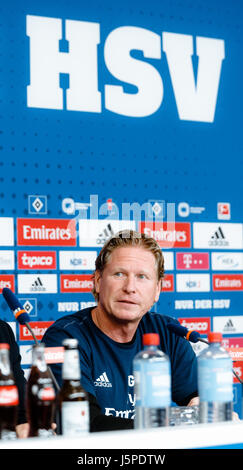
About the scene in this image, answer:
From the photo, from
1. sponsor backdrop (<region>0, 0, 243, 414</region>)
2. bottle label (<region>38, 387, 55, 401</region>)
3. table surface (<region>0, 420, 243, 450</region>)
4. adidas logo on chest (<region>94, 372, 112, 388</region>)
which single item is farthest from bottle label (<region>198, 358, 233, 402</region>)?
sponsor backdrop (<region>0, 0, 243, 414</region>)

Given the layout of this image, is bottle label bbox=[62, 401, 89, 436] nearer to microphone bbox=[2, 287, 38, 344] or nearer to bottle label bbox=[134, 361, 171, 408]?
bottle label bbox=[134, 361, 171, 408]

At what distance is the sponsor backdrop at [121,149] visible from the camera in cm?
300

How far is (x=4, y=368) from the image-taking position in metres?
1.25

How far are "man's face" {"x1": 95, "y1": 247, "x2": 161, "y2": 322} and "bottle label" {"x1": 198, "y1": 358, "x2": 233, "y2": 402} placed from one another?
770 millimetres

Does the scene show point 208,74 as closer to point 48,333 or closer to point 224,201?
point 224,201

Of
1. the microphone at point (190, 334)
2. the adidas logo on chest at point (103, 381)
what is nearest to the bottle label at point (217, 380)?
the microphone at point (190, 334)

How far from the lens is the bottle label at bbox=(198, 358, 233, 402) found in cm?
138

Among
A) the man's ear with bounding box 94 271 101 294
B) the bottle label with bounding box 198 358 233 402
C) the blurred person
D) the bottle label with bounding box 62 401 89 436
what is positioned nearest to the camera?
the bottle label with bounding box 62 401 89 436

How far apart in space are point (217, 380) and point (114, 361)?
804mm

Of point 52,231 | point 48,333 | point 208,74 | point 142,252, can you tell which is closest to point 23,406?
point 48,333

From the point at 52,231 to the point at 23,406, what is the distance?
121cm

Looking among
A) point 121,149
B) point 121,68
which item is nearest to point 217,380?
point 121,149

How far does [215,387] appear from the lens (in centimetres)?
138
